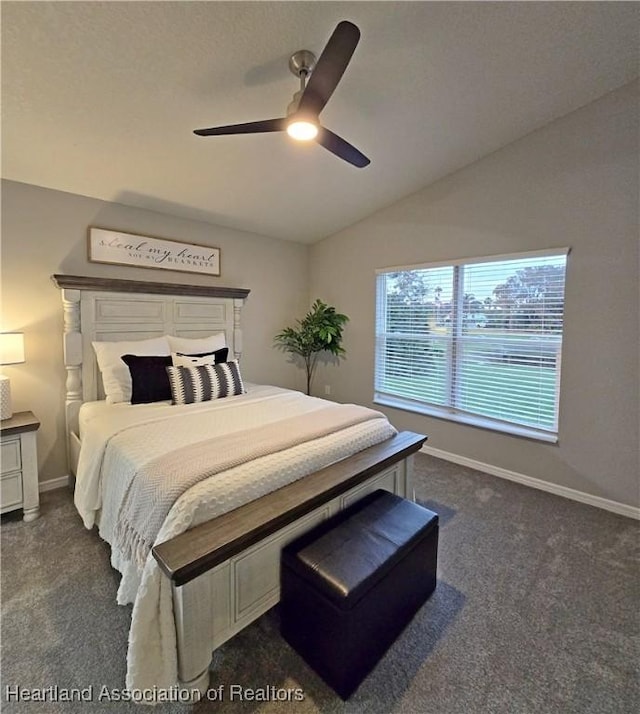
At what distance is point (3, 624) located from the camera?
1.59 metres

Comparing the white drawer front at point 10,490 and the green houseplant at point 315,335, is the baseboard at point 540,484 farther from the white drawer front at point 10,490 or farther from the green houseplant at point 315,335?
the white drawer front at point 10,490

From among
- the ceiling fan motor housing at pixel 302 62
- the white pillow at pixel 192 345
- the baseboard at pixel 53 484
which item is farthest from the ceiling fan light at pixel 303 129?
the baseboard at pixel 53 484

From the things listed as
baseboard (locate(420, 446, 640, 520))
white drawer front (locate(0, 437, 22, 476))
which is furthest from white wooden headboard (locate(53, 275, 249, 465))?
baseboard (locate(420, 446, 640, 520))

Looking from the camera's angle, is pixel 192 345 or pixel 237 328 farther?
pixel 237 328

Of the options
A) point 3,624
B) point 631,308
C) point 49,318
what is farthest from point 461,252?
point 3,624

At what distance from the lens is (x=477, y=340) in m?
3.34

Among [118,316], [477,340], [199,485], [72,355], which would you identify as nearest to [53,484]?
[72,355]

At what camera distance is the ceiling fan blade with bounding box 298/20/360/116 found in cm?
130

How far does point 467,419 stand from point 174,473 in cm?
278

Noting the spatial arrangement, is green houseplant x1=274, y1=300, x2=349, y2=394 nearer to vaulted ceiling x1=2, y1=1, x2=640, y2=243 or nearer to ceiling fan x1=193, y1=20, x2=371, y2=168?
vaulted ceiling x1=2, y1=1, x2=640, y2=243

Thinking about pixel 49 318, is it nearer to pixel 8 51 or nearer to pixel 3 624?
A: pixel 8 51

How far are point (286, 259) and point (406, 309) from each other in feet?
5.48

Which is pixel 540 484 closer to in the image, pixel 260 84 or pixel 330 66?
pixel 330 66

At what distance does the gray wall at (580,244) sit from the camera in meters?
2.50
